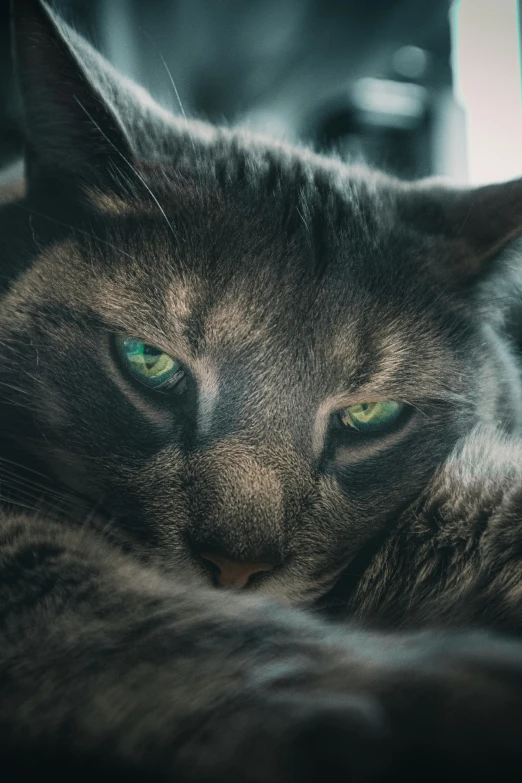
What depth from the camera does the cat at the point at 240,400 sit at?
50 centimetres

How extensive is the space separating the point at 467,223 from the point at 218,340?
315mm

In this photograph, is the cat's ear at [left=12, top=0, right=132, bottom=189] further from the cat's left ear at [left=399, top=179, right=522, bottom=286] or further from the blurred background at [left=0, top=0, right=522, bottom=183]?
the cat's left ear at [left=399, top=179, right=522, bottom=286]

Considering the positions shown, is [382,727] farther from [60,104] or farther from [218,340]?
[60,104]

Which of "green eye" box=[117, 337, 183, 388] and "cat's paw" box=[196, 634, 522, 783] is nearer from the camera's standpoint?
"cat's paw" box=[196, 634, 522, 783]

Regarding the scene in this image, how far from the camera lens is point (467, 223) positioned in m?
0.72

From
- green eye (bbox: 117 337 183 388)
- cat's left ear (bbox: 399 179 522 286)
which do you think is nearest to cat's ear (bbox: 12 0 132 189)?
green eye (bbox: 117 337 183 388)

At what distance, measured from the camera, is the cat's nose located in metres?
0.58

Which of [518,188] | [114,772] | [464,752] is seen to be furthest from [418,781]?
[518,188]

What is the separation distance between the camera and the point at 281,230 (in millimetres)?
678

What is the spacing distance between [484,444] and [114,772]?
0.45m

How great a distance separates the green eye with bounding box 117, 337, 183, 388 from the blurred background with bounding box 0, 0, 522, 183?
256 millimetres

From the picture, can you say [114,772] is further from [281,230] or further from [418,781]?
[281,230]

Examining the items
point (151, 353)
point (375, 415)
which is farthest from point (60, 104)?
point (375, 415)

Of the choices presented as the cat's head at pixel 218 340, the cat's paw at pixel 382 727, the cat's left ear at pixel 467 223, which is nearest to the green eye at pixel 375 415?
the cat's head at pixel 218 340
